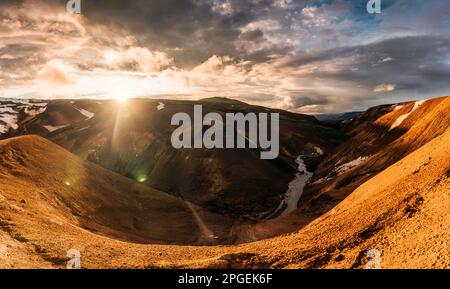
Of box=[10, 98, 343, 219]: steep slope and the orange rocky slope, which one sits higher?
the orange rocky slope

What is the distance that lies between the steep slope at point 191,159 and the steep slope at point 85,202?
18.6 m

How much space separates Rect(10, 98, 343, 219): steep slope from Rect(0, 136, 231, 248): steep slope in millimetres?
18634

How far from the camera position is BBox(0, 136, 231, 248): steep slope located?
1292 inches

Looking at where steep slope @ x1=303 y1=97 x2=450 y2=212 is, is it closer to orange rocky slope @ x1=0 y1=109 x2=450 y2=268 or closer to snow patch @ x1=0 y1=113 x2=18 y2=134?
orange rocky slope @ x1=0 y1=109 x2=450 y2=268

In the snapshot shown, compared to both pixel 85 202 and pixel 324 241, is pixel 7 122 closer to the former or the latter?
pixel 85 202

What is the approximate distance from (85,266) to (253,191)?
63310mm

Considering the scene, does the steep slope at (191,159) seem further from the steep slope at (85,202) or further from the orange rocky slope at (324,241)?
the orange rocky slope at (324,241)

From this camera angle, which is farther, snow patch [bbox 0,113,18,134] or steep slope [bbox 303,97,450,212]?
snow patch [bbox 0,113,18,134]

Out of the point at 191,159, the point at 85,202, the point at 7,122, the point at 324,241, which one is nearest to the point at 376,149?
the point at 191,159

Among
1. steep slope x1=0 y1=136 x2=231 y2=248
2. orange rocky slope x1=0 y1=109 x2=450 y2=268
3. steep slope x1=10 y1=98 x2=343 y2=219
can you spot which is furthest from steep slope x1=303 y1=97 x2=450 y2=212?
orange rocky slope x1=0 y1=109 x2=450 y2=268
